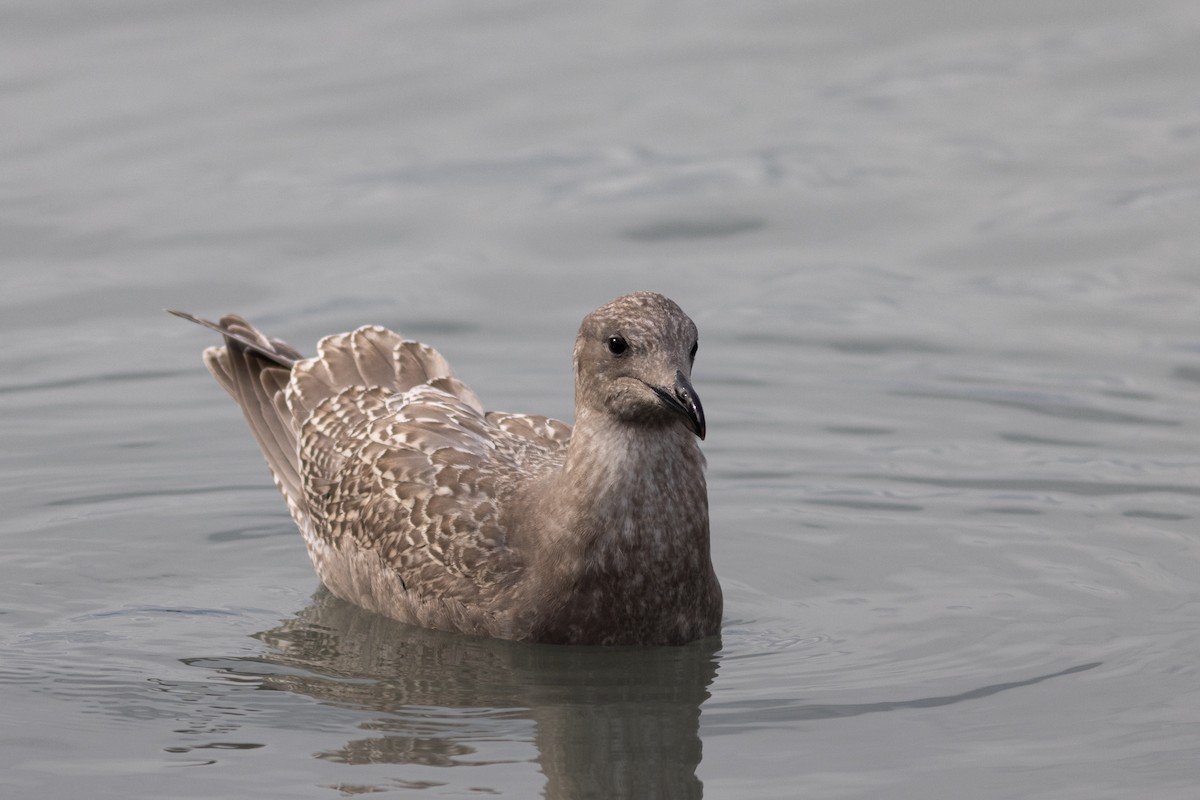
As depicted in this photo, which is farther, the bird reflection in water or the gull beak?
the gull beak

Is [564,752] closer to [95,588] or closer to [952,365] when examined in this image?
[95,588]

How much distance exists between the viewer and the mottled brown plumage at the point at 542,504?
9.55 metres

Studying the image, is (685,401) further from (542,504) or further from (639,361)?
(542,504)

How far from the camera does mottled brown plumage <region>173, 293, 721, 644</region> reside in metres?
9.55

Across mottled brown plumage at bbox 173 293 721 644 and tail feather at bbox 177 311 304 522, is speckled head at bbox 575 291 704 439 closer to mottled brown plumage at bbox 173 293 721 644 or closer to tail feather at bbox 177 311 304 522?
mottled brown plumage at bbox 173 293 721 644

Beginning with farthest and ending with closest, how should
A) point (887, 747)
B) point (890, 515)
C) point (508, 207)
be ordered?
point (508, 207) < point (890, 515) < point (887, 747)

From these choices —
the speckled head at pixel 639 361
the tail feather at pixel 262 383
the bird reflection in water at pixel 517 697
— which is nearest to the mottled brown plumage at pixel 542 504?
the speckled head at pixel 639 361

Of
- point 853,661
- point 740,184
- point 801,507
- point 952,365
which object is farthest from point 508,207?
point 853,661

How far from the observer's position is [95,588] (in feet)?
35.6

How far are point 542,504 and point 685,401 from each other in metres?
1.20

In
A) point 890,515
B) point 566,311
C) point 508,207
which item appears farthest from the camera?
point 508,207

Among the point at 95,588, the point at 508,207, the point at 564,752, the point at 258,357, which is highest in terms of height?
the point at 508,207

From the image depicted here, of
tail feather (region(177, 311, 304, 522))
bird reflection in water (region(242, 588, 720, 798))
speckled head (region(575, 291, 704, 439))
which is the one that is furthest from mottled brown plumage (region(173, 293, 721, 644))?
tail feather (region(177, 311, 304, 522))

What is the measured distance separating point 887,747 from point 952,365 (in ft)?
18.8
